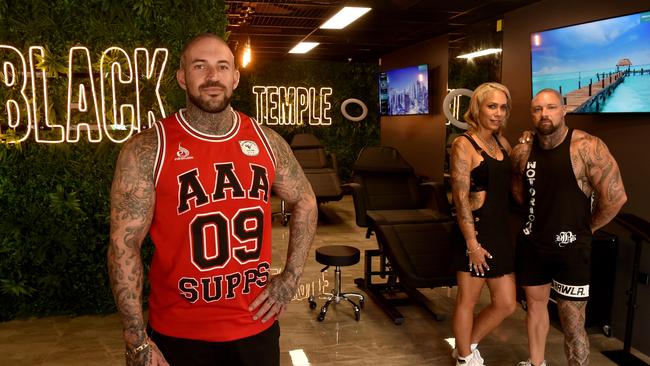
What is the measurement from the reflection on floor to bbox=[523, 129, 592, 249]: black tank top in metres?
1.00

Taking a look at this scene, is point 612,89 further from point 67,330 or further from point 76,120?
point 67,330

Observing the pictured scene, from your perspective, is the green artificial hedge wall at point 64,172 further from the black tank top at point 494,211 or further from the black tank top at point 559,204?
the black tank top at point 559,204

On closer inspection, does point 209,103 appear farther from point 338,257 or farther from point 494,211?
point 338,257

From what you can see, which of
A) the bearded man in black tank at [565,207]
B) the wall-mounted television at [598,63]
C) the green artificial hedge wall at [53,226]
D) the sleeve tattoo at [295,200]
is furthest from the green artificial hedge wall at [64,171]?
the wall-mounted television at [598,63]

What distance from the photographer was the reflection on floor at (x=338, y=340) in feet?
10.8

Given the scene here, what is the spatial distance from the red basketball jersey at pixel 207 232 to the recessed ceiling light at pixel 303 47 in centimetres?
695

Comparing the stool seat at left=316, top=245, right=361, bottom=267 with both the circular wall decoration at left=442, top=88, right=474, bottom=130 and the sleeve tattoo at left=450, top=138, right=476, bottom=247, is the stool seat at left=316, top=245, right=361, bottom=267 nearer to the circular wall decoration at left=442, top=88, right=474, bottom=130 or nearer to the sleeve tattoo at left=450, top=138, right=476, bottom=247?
the sleeve tattoo at left=450, top=138, right=476, bottom=247

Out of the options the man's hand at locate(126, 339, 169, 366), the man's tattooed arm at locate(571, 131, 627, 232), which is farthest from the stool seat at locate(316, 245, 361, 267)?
the man's hand at locate(126, 339, 169, 366)

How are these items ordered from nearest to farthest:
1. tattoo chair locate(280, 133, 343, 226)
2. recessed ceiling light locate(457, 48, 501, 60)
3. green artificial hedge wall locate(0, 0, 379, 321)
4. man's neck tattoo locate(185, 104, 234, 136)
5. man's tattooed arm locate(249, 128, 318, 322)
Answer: man's neck tattoo locate(185, 104, 234, 136), man's tattooed arm locate(249, 128, 318, 322), green artificial hedge wall locate(0, 0, 379, 321), recessed ceiling light locate(457, 48, 501, 60), tattoo chair locate(280, 133, 343, 226)

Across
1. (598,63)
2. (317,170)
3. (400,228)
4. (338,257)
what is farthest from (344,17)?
(338,257)

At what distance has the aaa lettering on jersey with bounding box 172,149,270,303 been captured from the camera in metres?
1.61

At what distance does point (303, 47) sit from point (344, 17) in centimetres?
290

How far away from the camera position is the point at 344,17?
6.09m

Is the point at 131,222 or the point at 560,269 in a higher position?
the point at 131,222
